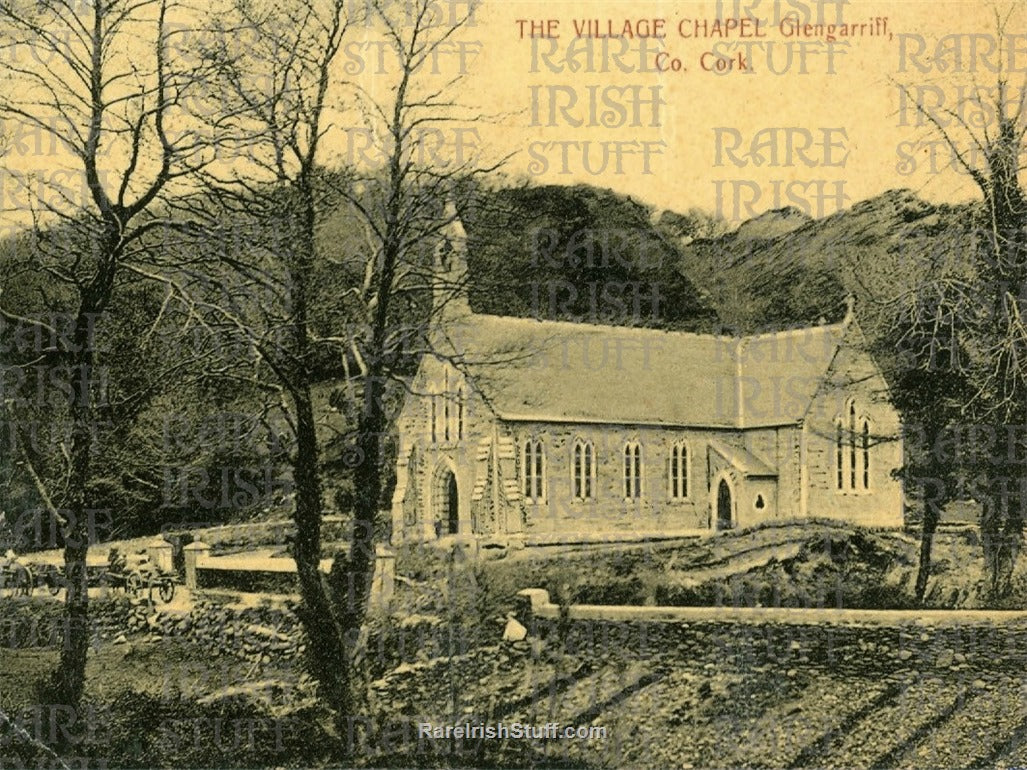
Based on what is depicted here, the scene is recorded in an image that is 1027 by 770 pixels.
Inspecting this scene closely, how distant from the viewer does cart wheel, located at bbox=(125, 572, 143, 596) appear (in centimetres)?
790

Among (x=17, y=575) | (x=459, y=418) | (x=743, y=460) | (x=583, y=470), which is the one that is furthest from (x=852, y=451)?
(x=17, y=575)

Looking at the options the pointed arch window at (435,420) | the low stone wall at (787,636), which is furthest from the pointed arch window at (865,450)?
the pointed arch window at (435,420)

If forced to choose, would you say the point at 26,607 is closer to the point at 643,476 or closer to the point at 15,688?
the point at 15,688

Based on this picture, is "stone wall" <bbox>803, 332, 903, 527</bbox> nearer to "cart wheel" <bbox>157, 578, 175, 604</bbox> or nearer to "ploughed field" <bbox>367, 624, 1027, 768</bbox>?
"ploughed field" <bbox>367, 624, 1027, 768</bbox>

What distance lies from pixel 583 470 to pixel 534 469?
20.2 inches

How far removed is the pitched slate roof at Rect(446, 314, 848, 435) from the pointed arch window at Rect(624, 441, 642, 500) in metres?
0.39

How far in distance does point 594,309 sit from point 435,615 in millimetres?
2916

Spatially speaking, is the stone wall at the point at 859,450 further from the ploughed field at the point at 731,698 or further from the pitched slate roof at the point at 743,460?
the ploughed field at the point at 731,698

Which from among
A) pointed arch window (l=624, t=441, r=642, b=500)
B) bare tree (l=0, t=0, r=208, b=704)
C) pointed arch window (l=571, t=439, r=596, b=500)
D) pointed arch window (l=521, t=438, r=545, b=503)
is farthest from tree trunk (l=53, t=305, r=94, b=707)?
pointed arch window (l=624, t=441, r=642, b=500)

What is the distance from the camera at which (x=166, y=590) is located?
804 centimetres

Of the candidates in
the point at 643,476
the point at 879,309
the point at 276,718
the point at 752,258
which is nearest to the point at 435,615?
the point at 276,718

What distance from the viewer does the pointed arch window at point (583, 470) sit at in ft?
30.9

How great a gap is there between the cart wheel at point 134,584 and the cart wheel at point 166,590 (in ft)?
0.52

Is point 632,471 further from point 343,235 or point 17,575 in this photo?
point 17,575
